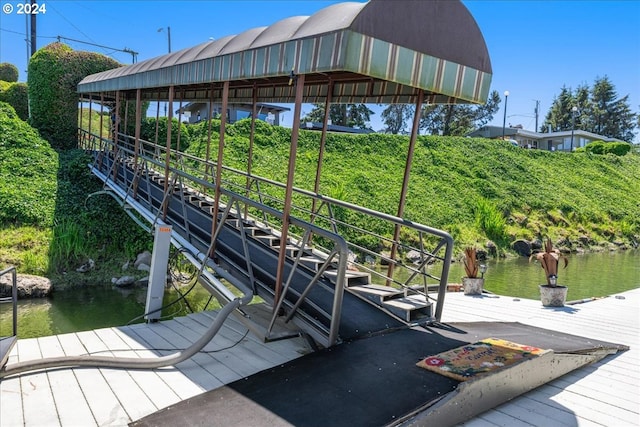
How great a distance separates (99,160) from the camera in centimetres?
1301

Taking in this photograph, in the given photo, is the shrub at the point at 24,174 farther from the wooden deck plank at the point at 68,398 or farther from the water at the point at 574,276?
the water at the point at 574,276

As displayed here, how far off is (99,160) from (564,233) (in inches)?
784

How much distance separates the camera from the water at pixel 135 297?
8.62 metres

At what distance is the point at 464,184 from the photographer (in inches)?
917

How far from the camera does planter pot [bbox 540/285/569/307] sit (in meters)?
7.07

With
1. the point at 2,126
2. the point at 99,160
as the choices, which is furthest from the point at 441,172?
the point at 2,126

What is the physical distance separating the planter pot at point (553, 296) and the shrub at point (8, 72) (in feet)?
108

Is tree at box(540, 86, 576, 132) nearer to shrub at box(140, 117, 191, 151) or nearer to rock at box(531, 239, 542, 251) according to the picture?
rock at box(531, 239, 542, 251)

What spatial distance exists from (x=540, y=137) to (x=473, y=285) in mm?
47878

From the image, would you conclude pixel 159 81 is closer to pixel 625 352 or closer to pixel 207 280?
pixel 207 280

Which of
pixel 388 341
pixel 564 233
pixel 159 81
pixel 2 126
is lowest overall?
pixel 564 233

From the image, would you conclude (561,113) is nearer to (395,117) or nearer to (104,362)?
(395,117)

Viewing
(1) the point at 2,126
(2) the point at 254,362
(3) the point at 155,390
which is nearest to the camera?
(3) the point at 155,390

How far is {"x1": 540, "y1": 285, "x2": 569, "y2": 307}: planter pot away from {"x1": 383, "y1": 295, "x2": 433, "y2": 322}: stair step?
3122 millimetres
